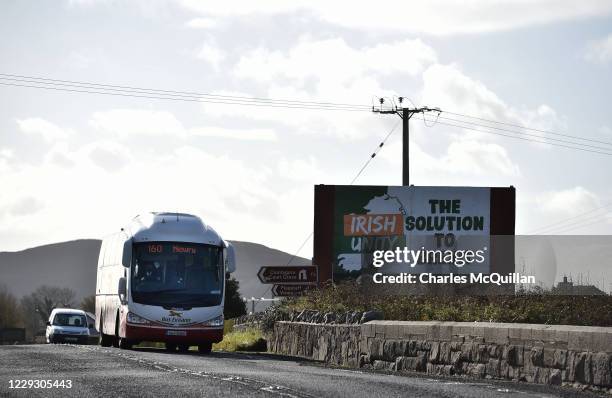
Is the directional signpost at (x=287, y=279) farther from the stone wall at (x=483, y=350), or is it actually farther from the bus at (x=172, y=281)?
the stone wall at (x=483, y=350)

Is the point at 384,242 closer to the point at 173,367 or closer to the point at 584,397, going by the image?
the point at 173,367

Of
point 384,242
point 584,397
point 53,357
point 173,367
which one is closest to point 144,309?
point 53,357

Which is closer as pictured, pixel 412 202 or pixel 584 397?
pixel 584 397

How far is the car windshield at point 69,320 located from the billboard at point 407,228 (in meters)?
10.1

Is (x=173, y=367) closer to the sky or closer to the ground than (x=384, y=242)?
closer to the ground

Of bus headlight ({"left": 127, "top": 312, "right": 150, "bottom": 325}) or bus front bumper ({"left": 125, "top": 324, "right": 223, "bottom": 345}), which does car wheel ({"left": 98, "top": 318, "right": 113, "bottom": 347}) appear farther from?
bus headlight ({"left": 127, "top": 312, "right": 150, "bottom": 325})

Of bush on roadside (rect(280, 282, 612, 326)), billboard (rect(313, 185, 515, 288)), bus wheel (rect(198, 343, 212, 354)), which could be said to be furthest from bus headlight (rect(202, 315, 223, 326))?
billboard (rect(313, 185, 515, 288))

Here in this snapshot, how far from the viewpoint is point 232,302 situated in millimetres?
73188

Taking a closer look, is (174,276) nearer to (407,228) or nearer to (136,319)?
(136,319)

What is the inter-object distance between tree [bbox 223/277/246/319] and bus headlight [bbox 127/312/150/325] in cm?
4245

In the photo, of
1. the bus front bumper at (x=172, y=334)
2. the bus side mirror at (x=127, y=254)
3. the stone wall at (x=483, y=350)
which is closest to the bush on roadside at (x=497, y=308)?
the stone wall at (x=483, y=350)

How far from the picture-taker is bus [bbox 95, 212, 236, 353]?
2919 cm

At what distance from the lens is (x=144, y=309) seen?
29.2m

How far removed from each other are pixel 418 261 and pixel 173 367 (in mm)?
31132
